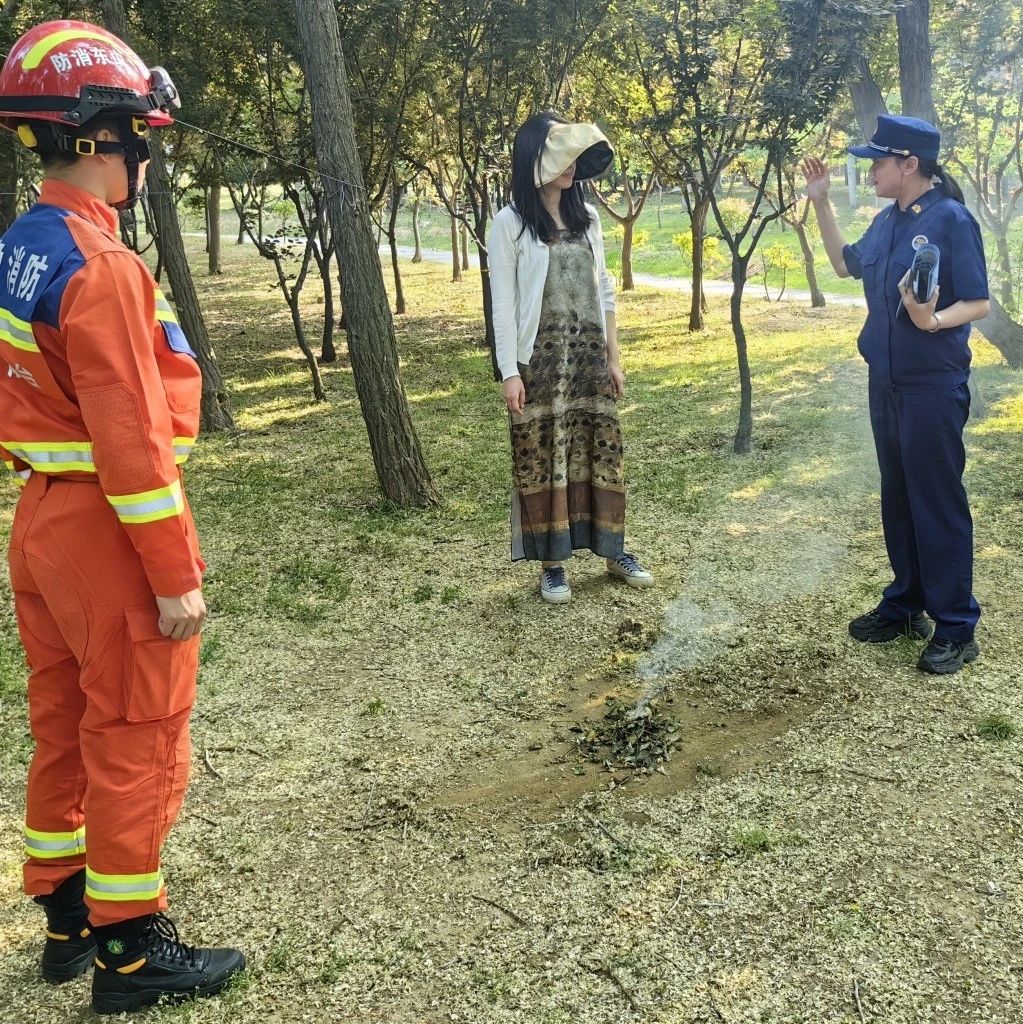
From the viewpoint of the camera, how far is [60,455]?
2002 millimetres

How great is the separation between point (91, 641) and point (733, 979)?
1672 mm

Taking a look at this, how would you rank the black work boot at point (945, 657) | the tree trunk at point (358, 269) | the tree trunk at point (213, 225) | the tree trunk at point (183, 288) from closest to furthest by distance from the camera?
the black work boot at point (945, 657)
the tree trunk at point (358, 269)
the tree trunk at point (183, 288)
the tree trunk at point (213, 225)

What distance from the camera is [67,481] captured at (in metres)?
2.03

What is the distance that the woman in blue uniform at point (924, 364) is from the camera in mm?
3314

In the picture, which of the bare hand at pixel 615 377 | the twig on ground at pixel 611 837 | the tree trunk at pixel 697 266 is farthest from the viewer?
the tree trunk at pixel 697 266

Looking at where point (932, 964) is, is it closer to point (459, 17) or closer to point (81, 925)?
point (81, 925)

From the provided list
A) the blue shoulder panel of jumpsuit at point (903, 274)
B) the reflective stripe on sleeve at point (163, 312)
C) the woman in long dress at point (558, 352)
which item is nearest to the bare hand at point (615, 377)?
the woman in long dress at point (558, 352)

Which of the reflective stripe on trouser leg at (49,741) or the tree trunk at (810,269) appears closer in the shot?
the reflective stripe on trouser leg at (49,741)

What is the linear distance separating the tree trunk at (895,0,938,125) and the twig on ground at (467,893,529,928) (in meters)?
6.43

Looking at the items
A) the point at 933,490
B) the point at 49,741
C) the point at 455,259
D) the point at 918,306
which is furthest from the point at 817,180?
the point at 455,259

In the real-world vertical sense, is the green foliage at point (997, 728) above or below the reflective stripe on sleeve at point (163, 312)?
below

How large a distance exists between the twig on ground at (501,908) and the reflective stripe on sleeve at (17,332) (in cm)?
177

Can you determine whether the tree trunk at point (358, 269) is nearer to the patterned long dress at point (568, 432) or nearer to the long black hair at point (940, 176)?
the patterned long dress at point (568, 432)

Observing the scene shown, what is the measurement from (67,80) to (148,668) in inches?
48.0
